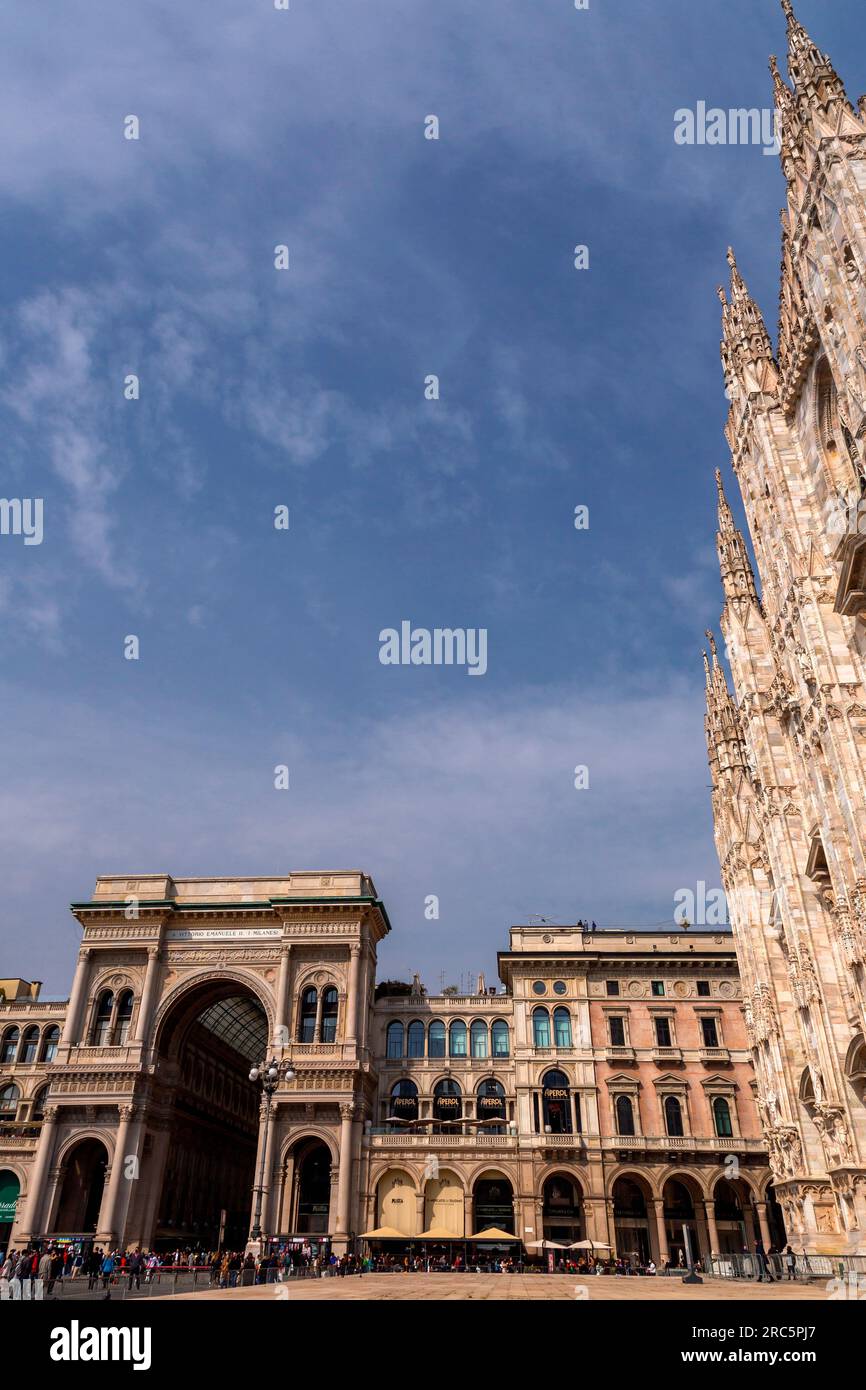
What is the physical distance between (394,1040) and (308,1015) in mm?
6989

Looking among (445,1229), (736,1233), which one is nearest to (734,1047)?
(736,1233)

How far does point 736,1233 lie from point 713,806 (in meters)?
25.9

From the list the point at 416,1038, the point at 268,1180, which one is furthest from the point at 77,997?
the point at 416,1038

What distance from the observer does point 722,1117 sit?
5616 cm

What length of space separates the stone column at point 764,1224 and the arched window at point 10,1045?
55714 mm

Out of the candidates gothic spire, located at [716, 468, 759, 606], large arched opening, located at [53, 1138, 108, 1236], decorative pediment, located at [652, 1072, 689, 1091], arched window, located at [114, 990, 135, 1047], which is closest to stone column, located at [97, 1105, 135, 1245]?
large arched opening, located at [53, 1138, 108, 1236]

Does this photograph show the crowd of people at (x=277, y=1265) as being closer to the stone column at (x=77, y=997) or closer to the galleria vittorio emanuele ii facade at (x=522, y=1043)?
the galleria vittorio emanuele ii facade at (x=522, y=1043)

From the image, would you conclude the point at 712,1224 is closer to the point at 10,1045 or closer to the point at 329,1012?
the point at 329,1012

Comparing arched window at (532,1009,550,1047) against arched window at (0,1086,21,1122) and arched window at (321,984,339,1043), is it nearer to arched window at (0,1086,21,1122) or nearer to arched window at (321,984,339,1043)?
arched window at (321,984,339,1043)

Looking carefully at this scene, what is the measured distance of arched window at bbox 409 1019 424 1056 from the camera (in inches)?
2391

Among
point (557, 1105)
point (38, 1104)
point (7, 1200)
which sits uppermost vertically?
point (38, 1104)

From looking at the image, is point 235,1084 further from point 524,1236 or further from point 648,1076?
point 648,1076

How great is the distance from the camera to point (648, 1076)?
5731 centimetres
